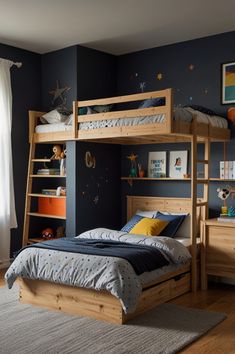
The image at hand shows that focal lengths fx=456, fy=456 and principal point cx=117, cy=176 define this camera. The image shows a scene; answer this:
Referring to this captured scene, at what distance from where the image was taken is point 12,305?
3.96 meters

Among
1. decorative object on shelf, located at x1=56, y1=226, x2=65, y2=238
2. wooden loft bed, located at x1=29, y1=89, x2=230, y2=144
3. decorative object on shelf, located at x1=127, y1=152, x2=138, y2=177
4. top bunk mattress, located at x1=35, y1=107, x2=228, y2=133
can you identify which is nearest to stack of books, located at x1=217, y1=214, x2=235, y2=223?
wooden loft bed, located at x1=29, y1=89, x2=230, y2=144

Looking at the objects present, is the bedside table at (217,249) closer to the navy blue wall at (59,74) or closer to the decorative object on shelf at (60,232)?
the decorative object on shelf at (60,232)

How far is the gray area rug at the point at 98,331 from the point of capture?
9.95 ft

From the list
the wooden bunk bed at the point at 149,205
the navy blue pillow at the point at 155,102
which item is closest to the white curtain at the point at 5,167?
the wooden bunk bed at the point at 149,205

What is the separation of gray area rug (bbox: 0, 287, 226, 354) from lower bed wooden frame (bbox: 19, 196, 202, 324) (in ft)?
0.24

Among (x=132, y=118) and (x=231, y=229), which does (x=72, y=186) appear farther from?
(x=231, y=229)

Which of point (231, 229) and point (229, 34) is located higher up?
point (229, 34)

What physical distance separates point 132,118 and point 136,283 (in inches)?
64.3

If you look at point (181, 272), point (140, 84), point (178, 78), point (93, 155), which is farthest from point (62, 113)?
point (181, 272)

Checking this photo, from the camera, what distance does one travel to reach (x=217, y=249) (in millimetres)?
4453

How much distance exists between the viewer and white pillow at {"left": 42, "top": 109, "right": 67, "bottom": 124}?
5277 millimetres

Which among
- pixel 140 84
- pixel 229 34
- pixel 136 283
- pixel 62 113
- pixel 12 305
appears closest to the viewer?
pixel 136 283

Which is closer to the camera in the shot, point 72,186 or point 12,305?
point 12,305

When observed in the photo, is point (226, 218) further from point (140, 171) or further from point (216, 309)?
point (140, 171)
